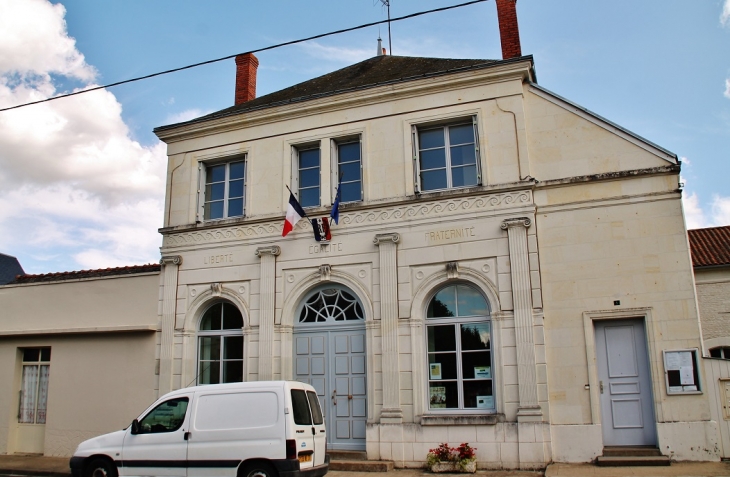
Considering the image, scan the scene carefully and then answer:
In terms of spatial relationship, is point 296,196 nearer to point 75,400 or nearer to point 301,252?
point 301,252

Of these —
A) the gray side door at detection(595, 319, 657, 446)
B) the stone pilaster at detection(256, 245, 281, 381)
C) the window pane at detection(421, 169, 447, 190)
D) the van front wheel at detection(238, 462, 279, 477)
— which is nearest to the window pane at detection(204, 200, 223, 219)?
the stone pilaster at detection(256, 245, 281, 381)

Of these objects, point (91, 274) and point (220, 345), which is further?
point (91, 274)

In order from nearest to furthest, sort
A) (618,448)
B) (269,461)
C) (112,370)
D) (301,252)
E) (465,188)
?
1. (269,461)
2. (618,448)
3. (465,188)
4. (301,252)
5. (112,370)

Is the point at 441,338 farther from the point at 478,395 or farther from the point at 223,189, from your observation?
the point at 223,189

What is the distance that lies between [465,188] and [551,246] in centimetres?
195

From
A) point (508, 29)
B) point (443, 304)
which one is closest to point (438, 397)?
point (443, 304)

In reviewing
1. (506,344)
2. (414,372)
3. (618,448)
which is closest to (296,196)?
(414,372)

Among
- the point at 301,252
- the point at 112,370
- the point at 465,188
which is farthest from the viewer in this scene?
the point at 112,370

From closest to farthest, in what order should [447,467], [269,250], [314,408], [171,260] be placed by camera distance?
[314,408] < [447,467] < [269,250] < [171,260]

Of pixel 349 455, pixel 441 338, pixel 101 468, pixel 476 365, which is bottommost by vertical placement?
pixel 349 455

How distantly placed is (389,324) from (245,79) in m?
8.51

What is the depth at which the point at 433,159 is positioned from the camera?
1278 centimetres

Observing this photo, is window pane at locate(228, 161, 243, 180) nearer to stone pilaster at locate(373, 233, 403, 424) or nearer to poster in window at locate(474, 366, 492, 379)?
stone pilaster at locate(373, 233, 403, 424)

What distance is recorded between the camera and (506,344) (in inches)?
444
